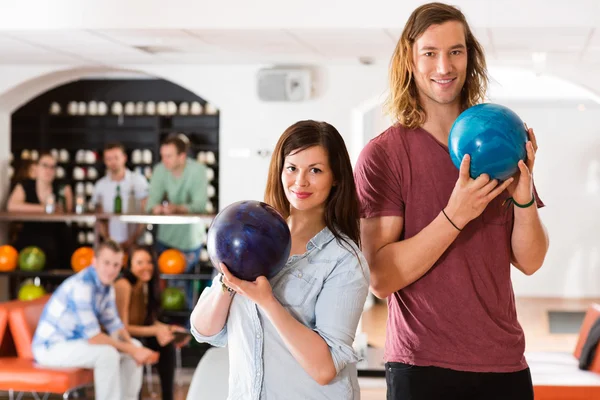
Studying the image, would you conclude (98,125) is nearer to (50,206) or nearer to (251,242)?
(50,206)

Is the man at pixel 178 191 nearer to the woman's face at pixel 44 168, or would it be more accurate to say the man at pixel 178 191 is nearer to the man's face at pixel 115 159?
the man's face at pixel 115 159

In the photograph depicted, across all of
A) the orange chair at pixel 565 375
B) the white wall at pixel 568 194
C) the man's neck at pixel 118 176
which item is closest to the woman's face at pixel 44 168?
the man's neck at pixel 118 176

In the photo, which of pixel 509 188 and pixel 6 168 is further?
pixel 6 168

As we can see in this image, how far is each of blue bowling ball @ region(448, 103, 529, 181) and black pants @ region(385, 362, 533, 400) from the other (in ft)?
1.33

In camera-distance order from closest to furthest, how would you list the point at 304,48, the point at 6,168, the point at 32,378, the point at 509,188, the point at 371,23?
the point at 509,188 → the point at 32,378 → the point at 371,23 → the point at 304,48 → the point at 6,168

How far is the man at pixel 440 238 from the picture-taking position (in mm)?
1805

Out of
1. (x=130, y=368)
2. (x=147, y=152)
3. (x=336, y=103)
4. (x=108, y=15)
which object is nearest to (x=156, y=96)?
(x=147, y=152)

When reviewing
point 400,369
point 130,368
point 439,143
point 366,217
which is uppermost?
point 439,143

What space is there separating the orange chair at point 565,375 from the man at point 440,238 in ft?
10.4

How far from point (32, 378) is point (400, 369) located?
4047mm

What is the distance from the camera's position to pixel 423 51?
73.7 inches

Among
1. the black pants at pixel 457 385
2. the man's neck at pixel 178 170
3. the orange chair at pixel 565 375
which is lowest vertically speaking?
the orange chair at pixel 565 375

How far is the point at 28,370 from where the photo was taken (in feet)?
17.8

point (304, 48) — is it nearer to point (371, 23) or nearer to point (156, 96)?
point (371, 23)
